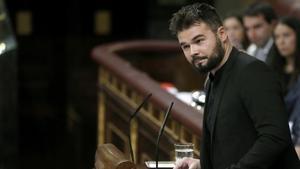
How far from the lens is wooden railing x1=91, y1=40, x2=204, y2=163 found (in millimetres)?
5395

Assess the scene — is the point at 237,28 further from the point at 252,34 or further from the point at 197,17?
the point at 197,17

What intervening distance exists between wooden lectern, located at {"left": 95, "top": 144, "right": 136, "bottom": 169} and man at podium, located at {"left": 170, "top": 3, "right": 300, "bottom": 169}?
319 mm

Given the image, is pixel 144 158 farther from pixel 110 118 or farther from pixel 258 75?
pixel 258 75

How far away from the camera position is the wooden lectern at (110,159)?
356 centimetres

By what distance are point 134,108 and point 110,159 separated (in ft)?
10.2

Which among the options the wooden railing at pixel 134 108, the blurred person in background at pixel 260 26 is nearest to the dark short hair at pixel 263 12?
the blurred person in background at pixel 260 26

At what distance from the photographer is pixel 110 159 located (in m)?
3.64

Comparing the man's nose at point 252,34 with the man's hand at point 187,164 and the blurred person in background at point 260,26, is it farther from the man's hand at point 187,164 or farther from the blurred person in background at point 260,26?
the man's hand at point 187,164

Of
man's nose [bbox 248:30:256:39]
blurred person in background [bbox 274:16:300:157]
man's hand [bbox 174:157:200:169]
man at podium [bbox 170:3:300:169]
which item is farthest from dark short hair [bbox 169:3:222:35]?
man's nose [bbox 248:30:256:39]

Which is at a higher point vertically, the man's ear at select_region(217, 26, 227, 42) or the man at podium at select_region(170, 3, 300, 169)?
the man's ear at select_region(217, 26, 227, 42)

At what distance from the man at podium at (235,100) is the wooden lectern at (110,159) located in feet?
1.05

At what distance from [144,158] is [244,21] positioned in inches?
46.8

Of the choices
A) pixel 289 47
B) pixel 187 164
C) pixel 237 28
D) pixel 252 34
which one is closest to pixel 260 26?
pixel 252 34

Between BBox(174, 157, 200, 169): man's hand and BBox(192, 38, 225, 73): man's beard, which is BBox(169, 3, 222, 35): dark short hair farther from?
BBox(174, 157, 200, 169): man's hand
